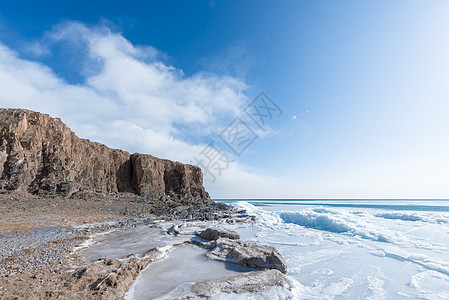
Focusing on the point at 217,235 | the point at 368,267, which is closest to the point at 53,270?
the point at 217,235

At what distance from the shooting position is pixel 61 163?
85.6 feet

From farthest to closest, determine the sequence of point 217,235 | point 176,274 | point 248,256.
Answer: point 217,235
point 248,256
point 176,274

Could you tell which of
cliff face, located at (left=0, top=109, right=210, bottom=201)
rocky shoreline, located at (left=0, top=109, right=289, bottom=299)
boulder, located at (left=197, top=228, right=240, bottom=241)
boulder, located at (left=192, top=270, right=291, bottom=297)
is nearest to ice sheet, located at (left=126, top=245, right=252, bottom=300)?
rocky shoreline, located at (left=0, top=109, right=289, bottom=299)

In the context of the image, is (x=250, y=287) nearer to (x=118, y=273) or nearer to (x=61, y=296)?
(x=118, y=273)

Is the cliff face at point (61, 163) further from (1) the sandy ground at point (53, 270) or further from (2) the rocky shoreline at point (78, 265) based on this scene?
(1) the sandy ground at point (53, 270)

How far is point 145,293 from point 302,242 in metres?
8.42

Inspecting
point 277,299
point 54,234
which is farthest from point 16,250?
point 277,299

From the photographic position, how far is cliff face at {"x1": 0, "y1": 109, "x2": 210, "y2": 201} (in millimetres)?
22312

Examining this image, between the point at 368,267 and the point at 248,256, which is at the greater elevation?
the point at 248,256

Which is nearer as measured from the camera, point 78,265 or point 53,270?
point 53,270

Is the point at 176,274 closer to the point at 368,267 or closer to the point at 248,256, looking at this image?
the point at 248,256

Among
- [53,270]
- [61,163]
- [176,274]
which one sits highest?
[61,163]

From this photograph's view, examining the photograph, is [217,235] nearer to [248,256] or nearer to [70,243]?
[248,256]

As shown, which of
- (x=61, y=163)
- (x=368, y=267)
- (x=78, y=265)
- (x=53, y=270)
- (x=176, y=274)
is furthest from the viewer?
(x=61, y=163)
